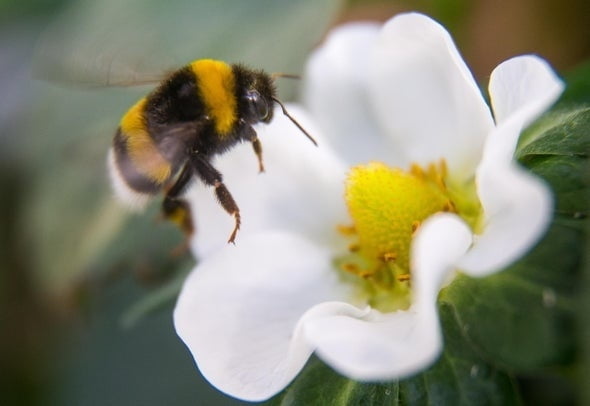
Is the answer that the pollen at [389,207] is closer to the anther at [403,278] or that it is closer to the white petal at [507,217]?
the anther at [403,278]

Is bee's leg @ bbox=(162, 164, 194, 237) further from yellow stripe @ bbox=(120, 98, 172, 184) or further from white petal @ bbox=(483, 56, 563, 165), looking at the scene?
white petal @ bbox=(483, 56, 563, 165)

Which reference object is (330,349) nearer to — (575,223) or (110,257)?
(575,223)

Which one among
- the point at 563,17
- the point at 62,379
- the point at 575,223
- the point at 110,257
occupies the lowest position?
the point at 62,379

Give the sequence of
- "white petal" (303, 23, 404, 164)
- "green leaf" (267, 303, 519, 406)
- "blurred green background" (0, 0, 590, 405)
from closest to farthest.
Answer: "green leaf" (267, 303, 519, 406)
"white petal" (303, 23, 404, 164)
"blurred green background" (0, 0, 590, 405)

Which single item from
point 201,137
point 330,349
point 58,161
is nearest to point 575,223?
point 330,349

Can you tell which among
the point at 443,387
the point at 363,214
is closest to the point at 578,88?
the point at 363,214

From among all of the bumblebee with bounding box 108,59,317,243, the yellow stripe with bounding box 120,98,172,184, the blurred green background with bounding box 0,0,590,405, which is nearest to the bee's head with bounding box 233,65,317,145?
the bumblebee with bounding box 108,59,317,243
